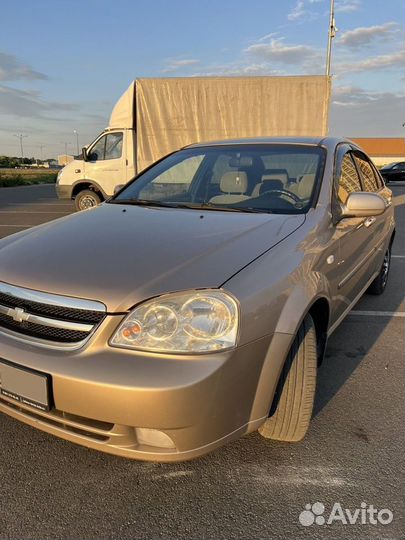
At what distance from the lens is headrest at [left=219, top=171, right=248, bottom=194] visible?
2980 millimetres

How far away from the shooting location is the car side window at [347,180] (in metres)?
2.82

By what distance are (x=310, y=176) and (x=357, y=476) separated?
5.63ft

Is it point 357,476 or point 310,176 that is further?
point 310,176

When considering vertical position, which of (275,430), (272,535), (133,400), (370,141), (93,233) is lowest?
(272,535)

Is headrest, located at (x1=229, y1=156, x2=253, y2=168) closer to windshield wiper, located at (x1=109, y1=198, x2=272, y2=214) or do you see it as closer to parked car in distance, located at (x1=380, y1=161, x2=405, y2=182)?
windshield wiper, located at (x1=109, y1=198, x2=272, y2=214)

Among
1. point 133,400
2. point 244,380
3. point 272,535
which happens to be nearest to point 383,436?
point 272,535

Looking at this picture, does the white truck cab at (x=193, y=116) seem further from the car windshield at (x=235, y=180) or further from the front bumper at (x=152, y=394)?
the front bumper at (x=152, y=394)

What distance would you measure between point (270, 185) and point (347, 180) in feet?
2.01

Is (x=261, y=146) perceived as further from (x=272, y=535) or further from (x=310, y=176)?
(x=272, y=535)

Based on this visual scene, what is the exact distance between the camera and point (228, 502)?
1805 millimetres

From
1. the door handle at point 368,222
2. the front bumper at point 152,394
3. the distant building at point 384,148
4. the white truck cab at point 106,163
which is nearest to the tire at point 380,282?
the door handle at point 368,222

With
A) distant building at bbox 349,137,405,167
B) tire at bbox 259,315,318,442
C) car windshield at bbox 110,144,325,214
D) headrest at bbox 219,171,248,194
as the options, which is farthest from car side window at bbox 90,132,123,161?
distant building at bbox 349,137,405,167

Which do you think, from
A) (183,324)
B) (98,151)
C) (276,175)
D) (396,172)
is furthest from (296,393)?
(396,172)

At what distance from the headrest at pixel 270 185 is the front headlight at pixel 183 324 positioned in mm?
1373
